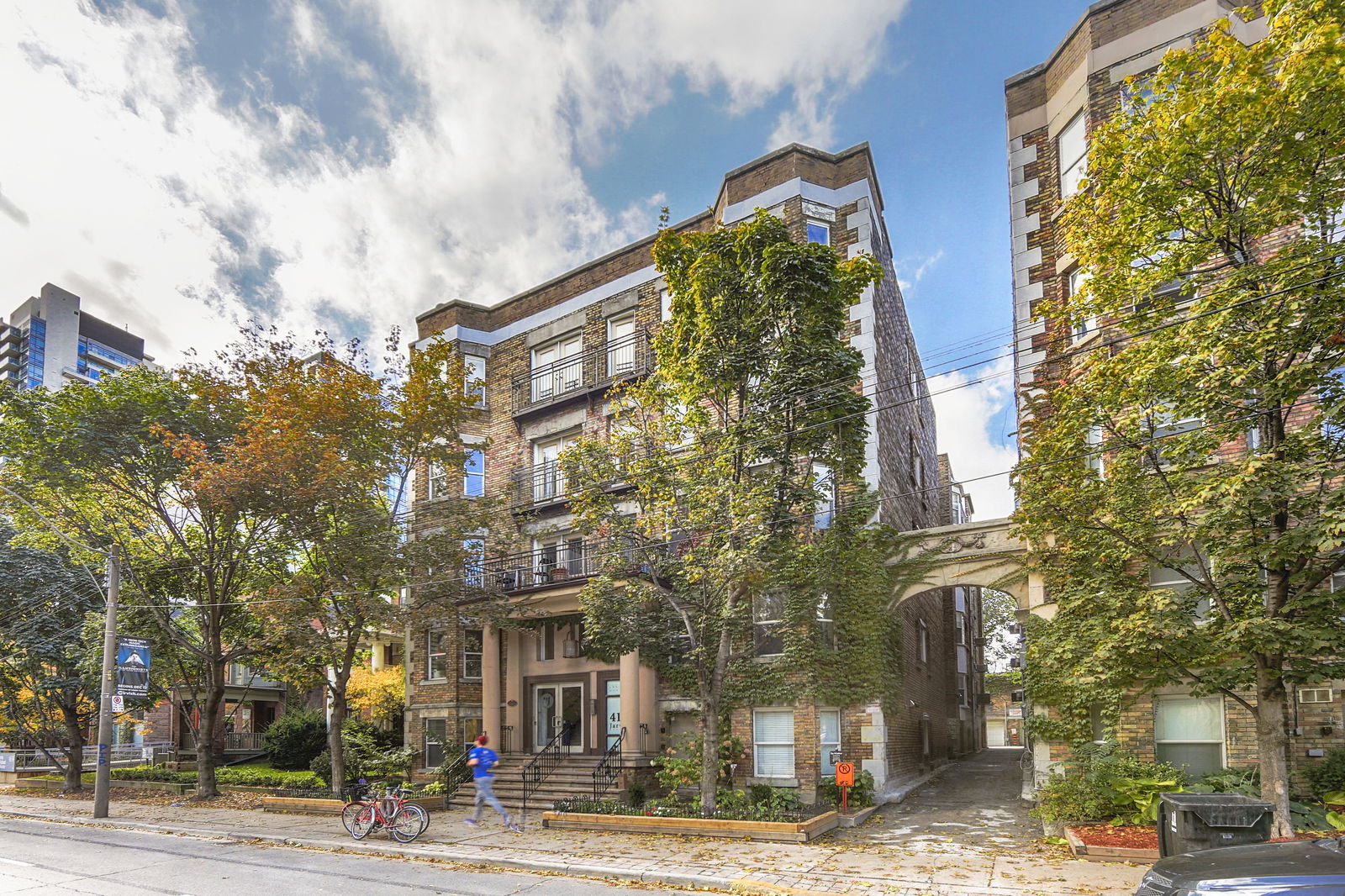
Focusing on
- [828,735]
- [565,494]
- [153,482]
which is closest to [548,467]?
[565,494]

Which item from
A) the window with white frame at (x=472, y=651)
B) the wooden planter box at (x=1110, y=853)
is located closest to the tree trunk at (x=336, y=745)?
the window with white frame at (x=472, y=651)

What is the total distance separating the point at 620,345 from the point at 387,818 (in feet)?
43.2

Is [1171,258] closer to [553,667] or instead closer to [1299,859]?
[1299,859]

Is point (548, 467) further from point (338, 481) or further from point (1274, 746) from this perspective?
point (1274, 746)

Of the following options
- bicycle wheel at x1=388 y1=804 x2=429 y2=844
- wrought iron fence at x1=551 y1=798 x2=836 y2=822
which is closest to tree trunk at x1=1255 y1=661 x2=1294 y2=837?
wrought iron fence at x1=551 y1=798 x2=836 y2=822

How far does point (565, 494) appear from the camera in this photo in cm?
1880

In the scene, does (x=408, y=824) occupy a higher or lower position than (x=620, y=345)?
lower

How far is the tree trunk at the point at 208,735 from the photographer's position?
23.2 m

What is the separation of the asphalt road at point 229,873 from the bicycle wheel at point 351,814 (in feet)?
3.24

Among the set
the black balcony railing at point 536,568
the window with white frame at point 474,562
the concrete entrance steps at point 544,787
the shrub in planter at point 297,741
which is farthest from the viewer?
the shrub in planter at point 297,741

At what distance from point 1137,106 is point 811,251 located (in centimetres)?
597

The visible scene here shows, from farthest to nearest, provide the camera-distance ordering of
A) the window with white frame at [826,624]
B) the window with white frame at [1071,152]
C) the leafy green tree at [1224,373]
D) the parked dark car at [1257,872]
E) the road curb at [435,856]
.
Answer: the window with white frame at [826,624]
the window with white frame at [1071,152]
the road curb at [435,856]
the leafy green tree at [1224,373]
the parked dark car at [1257,872]

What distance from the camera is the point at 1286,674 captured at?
10734 mm

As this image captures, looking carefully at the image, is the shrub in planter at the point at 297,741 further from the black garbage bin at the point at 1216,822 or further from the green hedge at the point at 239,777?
the black garbage bin at the point at 1216,822
